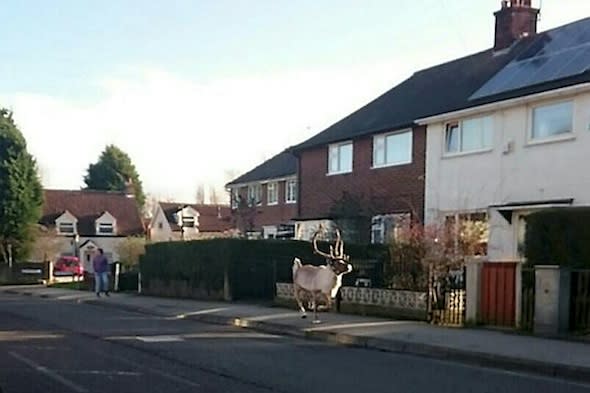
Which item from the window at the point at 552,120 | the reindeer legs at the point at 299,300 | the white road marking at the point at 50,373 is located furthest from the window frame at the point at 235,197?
the white road marking at the point at 50,373

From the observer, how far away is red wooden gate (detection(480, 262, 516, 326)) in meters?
18.9

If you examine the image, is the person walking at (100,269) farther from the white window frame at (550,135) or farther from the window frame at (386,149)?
the white window frame at (550,135)

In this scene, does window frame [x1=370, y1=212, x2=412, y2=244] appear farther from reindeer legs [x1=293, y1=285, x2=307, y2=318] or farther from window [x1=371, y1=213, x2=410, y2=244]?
reindeer legs [x1=293, y1=285, x2=307, y2=318]

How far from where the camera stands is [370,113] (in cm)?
3797

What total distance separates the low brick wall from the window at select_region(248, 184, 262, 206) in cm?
2725

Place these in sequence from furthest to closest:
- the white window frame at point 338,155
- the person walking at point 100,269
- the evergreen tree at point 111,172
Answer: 1. the evergreen tree at point 111,172
2. the white window frame at point 338,155
3. the person walking at point 100,269

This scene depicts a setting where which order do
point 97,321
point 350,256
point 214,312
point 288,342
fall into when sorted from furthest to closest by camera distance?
point 350,256 → point 214,312 → point 97,321 → point 288,342

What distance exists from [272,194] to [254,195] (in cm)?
266

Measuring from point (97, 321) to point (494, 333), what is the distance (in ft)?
32.1

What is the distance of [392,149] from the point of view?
112 feet

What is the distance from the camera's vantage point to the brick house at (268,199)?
47531 millimetres

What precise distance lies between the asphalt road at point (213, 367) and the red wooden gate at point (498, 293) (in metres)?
3.72

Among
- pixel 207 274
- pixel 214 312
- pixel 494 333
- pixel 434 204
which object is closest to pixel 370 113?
pixel 434 204

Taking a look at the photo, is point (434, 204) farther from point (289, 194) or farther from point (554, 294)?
point (289, 194)
